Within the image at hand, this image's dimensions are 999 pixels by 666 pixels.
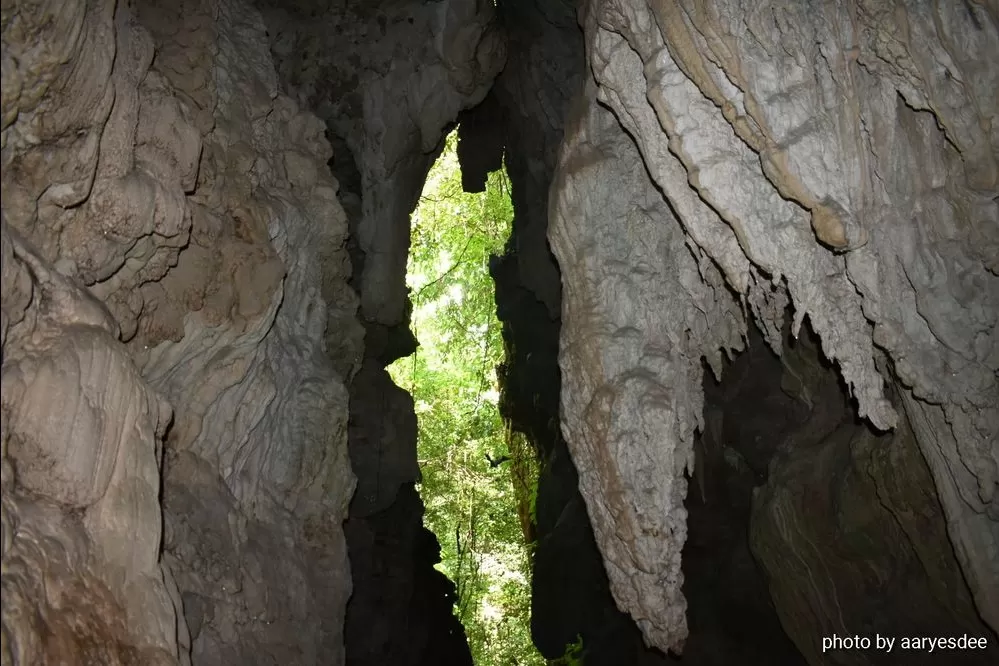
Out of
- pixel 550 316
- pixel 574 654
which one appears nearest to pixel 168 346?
pixel 550 316

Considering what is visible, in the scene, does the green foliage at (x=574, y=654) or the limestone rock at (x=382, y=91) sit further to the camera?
the green foliage at (x=574, y=654)

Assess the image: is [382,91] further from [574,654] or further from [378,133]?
[574,654]

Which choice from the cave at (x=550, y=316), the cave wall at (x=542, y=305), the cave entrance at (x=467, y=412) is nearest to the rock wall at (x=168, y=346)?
the cave at (x=550, y=316)

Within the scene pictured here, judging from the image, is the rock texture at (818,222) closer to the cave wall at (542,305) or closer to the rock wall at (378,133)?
the rock wall at (378,133)

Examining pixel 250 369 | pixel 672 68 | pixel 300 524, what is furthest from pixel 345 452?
pixel 672 68

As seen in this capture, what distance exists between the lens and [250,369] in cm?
617

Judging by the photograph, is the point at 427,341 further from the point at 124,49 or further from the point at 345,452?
the point at 124,49

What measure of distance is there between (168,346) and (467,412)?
25.2 feet

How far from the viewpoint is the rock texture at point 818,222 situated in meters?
4.44

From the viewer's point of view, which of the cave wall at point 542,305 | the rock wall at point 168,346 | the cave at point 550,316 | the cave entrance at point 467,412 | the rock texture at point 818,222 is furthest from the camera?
the cave entrance at point 467,412

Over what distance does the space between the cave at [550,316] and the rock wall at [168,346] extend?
0.07ft

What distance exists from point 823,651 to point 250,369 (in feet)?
16.7

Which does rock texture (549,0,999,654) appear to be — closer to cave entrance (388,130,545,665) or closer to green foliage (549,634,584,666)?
green foliage (549,634,584,666)

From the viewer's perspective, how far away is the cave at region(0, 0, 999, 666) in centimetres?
385
